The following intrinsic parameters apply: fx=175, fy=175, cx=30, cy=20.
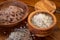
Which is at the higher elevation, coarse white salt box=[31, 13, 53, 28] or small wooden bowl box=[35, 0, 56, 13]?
small wooden bowl box=[35, 0, 56, 13]

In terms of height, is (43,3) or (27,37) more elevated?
(43,3)

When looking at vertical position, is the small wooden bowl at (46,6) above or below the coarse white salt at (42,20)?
above

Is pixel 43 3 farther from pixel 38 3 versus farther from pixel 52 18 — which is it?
pixel 52 18

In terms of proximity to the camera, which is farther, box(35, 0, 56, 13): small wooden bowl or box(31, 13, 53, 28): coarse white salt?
box(35, 0, 56, 13): small wooden bowl

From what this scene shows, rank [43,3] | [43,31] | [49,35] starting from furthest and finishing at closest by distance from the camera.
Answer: [43,3] < [49,35] < [43,31]

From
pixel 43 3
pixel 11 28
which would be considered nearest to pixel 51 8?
pixel 43 3

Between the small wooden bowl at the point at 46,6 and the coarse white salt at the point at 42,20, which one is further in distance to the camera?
the small wooden bowl at the point at 46,6
